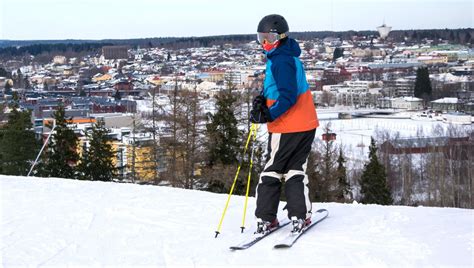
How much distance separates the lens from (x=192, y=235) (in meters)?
3.71

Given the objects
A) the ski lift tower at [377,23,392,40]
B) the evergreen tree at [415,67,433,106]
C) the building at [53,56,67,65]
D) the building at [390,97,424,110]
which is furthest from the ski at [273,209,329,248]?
the ski lift tower at [377,23,392,40]

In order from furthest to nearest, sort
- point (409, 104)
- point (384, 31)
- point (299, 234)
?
point (384, 31)
point (409, 104)
point (299, 234)

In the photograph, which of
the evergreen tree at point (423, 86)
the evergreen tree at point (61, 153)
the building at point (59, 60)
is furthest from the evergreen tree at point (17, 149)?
the building at point (59, 60)

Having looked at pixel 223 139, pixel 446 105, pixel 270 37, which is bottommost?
pixel 446 105

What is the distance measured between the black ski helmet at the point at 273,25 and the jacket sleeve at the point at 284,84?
0.17 m

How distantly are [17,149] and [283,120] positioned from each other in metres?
12.8

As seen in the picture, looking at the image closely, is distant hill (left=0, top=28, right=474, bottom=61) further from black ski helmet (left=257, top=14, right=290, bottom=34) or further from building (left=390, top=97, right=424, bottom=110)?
black ski helmet (left=257, top=14, right=290, bottom=34)

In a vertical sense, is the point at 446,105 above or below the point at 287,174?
below

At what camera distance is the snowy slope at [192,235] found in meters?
3.17

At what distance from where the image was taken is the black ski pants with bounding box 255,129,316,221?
3.67 m

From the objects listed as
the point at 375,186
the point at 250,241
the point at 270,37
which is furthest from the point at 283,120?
the point at 375,186

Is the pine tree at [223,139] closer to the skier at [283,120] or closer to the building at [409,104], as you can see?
the skier at [283,120]

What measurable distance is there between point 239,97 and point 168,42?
152 meters

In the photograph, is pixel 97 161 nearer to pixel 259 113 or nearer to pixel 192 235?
pixel 192 235
